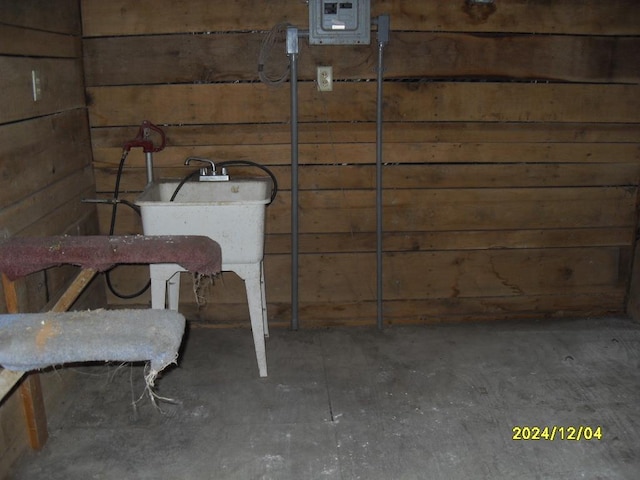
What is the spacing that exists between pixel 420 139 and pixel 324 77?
512mm

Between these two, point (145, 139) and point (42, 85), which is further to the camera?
point (145, 139)

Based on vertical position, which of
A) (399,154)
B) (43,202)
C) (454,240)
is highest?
(399,154)

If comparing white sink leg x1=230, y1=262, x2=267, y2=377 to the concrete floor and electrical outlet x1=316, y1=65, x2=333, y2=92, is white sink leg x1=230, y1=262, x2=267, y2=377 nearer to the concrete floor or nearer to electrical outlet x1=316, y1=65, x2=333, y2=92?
the concrete floor

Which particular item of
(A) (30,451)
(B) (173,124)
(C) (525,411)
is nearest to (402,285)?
(C) (525,411)

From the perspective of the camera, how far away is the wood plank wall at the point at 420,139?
254cm

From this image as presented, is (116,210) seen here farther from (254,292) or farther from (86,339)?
(86,339)

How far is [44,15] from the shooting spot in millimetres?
2129

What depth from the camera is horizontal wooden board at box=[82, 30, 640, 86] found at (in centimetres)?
252

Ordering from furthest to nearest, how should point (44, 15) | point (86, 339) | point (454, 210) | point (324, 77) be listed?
point (454, 210) → point (324, 77) → point (44, 15) → point (86, 339)

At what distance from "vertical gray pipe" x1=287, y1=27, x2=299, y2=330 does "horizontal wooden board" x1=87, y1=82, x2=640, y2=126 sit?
0.07 metres

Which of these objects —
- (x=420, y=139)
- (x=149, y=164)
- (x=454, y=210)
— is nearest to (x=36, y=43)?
(x=149, y=164)

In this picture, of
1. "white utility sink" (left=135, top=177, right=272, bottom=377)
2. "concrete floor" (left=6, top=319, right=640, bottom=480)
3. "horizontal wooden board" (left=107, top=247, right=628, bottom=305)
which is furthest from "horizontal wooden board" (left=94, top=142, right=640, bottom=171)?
"concrete floor" (left=6, top=319, right=640, bottom=480)
